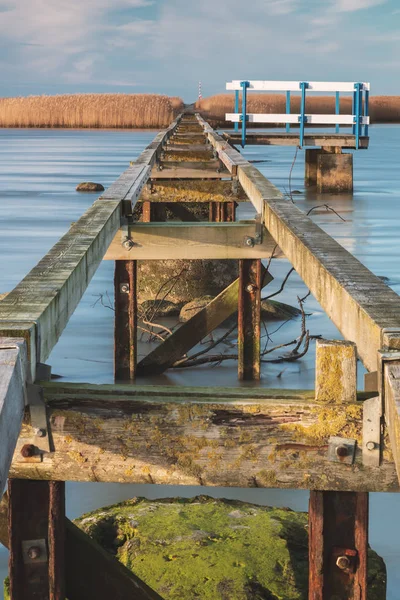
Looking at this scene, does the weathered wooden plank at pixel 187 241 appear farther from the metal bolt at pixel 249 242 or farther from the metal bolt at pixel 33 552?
the metal bolt at pixel 33 552

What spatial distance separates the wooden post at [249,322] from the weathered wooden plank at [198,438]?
13.7 ft

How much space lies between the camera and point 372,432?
1.90m

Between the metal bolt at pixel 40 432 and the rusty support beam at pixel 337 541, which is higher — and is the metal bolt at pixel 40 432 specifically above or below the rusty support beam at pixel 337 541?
above

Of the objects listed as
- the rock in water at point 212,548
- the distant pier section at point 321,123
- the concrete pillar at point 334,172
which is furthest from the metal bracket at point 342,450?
the concrete pillar at point 334,172

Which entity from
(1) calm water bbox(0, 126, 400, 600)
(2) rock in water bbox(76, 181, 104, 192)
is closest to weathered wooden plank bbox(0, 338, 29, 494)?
(1) calm water bbox(0, 126, 400, 600)

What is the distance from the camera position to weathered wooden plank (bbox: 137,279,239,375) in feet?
22.0

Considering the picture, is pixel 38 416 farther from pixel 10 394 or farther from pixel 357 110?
pixel 357 110

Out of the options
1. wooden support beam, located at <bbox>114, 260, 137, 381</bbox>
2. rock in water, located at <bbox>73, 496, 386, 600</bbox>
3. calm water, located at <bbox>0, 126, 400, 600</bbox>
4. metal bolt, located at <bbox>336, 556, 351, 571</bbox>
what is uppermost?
metal bolt, located at <bbox>336, 556, 351, 571</bbox>

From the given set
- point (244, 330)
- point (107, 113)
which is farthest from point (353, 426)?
point (107, 113)

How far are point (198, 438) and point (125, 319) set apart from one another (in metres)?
4.22

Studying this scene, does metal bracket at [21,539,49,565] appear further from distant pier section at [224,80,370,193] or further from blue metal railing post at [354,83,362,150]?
blue metal railing post at [354,83,362,150]

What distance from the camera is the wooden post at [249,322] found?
619 centimetres

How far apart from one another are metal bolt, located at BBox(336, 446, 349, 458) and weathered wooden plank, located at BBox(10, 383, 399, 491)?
24 mm

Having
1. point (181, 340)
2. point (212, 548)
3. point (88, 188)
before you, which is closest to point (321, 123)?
point (88, 188)
